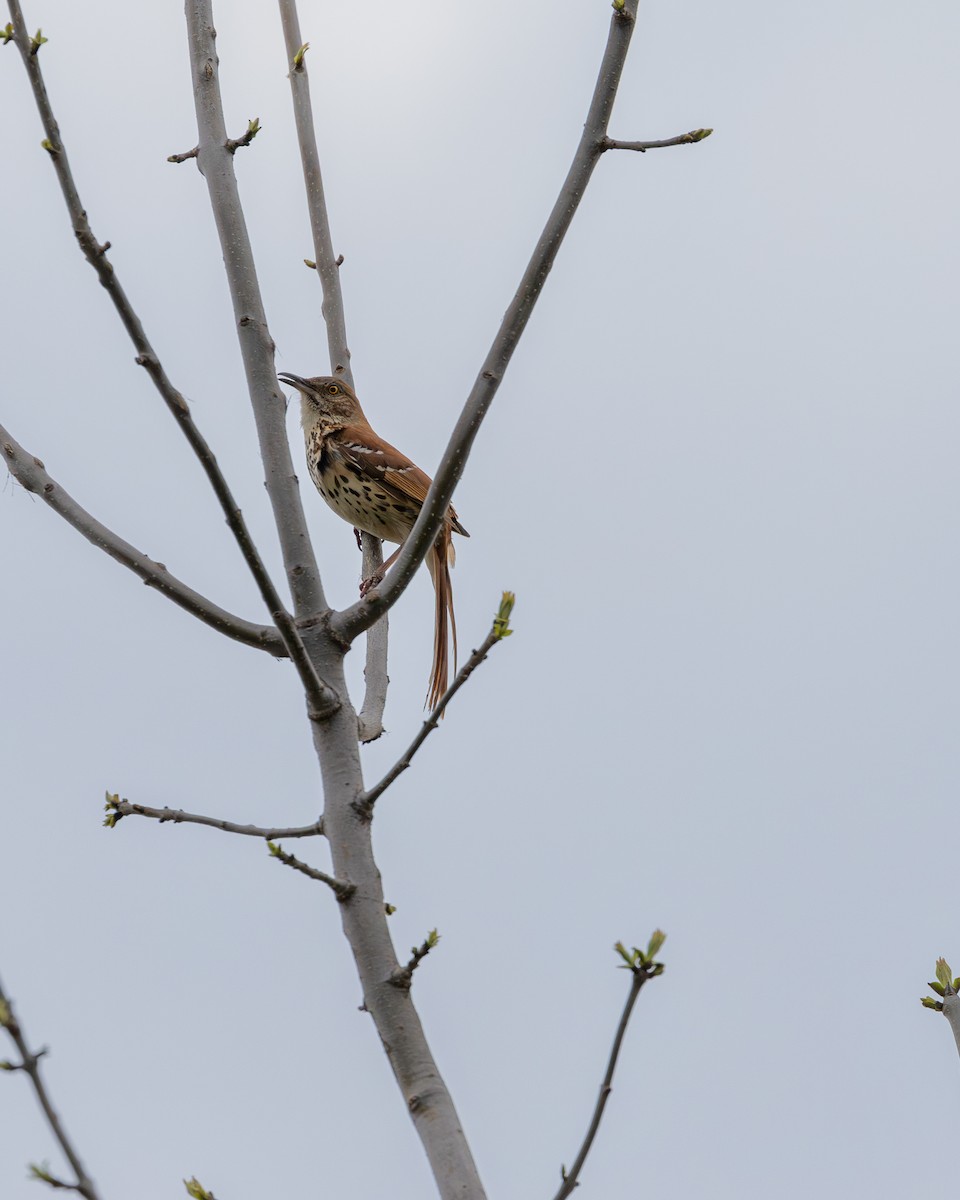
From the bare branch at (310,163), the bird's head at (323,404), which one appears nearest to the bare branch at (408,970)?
the bare branch at (310,163)

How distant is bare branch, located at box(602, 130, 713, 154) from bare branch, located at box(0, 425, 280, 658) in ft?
4.54

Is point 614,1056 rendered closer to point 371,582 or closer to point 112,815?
point 112,815

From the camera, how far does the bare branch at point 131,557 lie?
329 cm

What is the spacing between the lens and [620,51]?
121 inches

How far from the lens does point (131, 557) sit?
3.34 meters

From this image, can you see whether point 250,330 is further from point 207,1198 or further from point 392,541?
point 392,541

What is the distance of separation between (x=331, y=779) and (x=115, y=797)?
0.57 metres

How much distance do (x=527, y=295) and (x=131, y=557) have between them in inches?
45.2

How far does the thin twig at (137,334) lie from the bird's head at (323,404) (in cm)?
387

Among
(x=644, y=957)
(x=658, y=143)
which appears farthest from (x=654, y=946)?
(x=658, y=143)

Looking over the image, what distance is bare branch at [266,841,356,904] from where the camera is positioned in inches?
113

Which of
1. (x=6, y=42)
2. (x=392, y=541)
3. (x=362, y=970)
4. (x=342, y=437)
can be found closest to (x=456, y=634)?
(x=392, y=541)

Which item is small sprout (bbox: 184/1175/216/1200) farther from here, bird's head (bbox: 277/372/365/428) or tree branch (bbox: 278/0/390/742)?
bird's head (bbox: 277/372/365/428)

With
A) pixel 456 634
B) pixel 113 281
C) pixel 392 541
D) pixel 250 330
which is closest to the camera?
pixel 113 281
